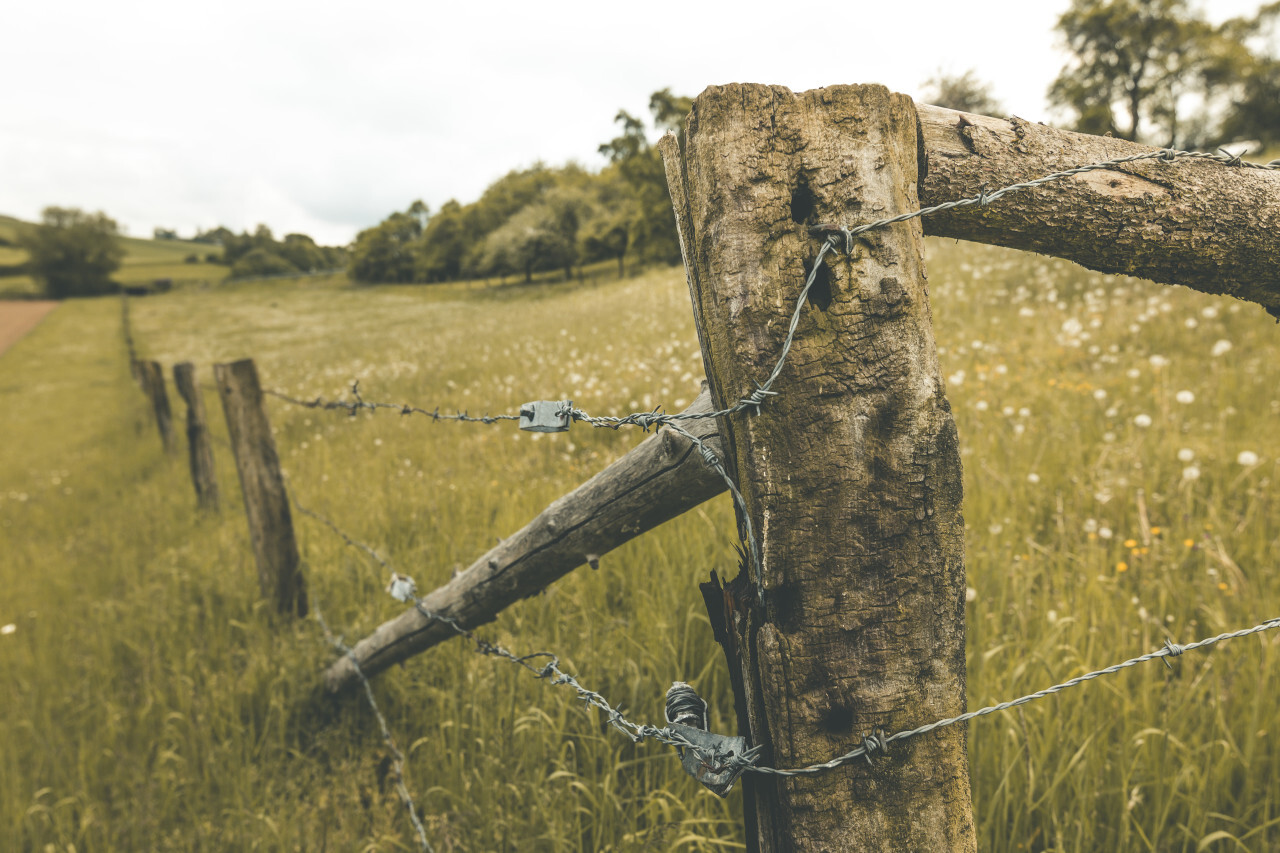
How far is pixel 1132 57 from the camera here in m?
37.2

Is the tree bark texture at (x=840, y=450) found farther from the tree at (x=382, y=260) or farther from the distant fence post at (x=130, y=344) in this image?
the tree at (x=382, y=260)

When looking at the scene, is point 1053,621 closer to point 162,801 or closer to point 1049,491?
point 1049,491

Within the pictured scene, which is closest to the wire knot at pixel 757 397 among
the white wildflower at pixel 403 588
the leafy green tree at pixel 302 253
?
the white wildflower at pixel 403 588

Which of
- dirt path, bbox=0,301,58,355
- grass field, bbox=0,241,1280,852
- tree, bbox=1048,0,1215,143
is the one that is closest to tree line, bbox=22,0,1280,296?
tree, bbox=1048,0,1215,143

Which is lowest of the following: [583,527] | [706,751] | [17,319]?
[706,751]

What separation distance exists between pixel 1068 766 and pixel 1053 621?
0.66 m

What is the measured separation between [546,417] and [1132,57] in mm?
52086

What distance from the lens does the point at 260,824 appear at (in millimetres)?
2395

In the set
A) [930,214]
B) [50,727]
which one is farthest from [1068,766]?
[50,727]

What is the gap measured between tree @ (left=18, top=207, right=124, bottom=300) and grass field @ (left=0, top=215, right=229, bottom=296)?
6.45 ft

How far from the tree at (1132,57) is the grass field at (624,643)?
42.0 metres

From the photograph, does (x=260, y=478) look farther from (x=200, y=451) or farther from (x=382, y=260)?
(x=382, y=260)

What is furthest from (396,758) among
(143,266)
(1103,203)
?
(143,266)

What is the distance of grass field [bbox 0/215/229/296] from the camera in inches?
2948
